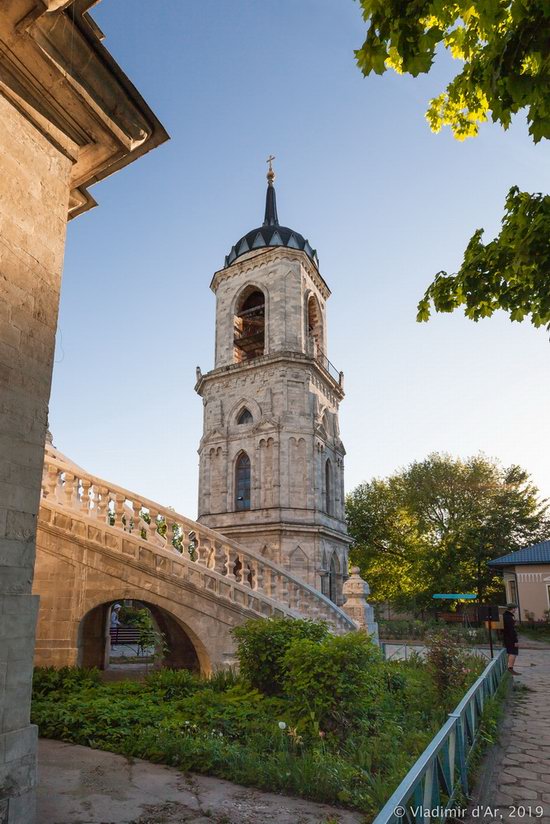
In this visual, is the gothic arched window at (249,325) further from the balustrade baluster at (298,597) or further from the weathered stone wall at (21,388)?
the weathered stone wall at (21,388)

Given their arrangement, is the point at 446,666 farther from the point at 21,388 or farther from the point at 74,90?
the point at 74,90

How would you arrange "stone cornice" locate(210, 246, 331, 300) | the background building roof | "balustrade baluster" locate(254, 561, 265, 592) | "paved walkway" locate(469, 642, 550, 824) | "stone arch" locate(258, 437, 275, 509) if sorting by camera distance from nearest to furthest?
"paved walkway" locate(469, 642, 550, 824), "balustrade baluster" locate(254, 561, 265, 592), "stone arch" locate(258, 437, 275, 509), "stone cornice" locate(210, 246, 331, 300), the background building roof

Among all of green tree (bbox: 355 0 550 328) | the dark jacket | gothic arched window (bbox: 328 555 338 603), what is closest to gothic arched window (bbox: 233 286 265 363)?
gothic arched window (bbox: 328 555 338 603)

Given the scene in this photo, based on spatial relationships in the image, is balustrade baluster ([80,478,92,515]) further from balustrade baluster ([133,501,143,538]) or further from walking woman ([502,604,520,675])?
walking woman ([502,604,520,675])

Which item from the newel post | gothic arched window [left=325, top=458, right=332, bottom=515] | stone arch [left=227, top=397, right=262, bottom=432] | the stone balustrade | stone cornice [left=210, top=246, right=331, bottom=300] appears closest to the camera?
the stone balustrade

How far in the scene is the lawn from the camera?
508cm

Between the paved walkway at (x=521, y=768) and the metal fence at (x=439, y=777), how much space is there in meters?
0.32

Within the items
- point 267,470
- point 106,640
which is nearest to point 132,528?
point 106,640

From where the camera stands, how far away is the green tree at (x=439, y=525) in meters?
35.9

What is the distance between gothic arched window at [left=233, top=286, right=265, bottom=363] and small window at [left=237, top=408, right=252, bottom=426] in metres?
3.03

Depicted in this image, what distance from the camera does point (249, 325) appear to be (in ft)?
94.8

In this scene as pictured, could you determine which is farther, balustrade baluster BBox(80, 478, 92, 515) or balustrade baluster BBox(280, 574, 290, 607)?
balustrade baluster BBox(280, 574, 290, 607)

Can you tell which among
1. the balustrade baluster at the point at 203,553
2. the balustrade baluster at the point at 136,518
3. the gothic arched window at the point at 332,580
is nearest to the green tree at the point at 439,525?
the gothic arched window at the point at 332,580

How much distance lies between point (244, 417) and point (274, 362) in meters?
3.27
